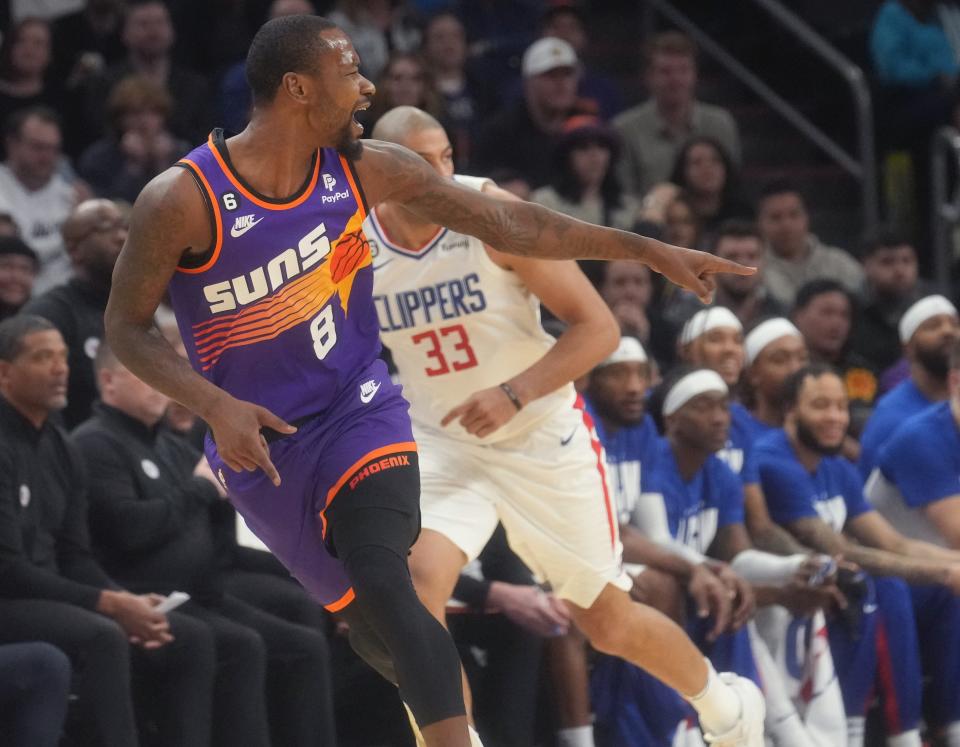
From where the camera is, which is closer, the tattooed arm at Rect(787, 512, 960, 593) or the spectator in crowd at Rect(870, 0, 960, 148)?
the tattooed arm at Rect(787, 512, 960, 593)

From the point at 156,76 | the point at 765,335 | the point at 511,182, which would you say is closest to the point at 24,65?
the point at 156,76

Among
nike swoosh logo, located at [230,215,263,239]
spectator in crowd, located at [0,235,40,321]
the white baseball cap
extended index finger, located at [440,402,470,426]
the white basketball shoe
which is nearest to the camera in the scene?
nike swoosh logo, located at [230,215,263,239]

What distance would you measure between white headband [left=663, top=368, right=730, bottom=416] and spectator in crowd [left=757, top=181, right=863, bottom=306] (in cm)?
258

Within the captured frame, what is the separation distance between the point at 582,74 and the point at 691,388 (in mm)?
4143

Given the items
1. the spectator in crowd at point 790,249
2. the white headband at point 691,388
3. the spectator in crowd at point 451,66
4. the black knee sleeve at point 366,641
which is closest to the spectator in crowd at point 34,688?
the black knee sleeve at point 366,641

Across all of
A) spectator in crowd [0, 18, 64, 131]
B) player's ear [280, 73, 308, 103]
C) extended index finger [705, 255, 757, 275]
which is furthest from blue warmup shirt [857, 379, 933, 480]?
spectator in crowd [0, 18, 64, 131]

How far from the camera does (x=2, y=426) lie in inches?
219

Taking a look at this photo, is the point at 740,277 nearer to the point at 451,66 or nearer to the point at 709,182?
the point at 709,182

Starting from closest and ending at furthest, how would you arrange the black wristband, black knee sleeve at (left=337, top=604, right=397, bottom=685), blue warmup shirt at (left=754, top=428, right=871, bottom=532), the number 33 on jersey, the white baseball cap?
black knee sleeve at (left=337, top=604, right=397, bottom=685)
the black wristband
the number 33 on jersey
blue warmup shirt at (left=754, top=428, right=871, bottom=532)
the white baseball cap

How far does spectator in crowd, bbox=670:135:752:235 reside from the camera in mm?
9367

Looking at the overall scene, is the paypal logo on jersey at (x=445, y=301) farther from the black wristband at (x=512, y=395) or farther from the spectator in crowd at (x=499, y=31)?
the spectator in crowd at (x=499, y=31)

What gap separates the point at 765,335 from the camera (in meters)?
7.62

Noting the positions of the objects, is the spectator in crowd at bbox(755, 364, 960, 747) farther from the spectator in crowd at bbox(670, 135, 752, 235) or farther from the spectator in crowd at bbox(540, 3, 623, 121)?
the spectator in crowd at bbox(540, 3, 623, 121)

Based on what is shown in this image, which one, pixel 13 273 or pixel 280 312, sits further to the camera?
pixel 13 273
